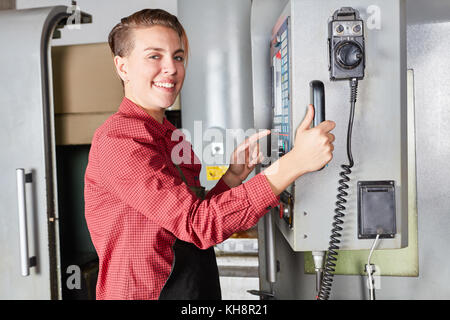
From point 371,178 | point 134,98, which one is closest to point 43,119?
point 134,98

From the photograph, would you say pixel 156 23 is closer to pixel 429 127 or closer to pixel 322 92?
pixel 322 92

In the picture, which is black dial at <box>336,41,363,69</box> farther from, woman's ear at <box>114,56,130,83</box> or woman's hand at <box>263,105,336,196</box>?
woman's ear at <box>114,56,130,83</box>

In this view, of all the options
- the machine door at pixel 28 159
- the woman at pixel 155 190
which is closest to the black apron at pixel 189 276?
the woman at pixel 155 190

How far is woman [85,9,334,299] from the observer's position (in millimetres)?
942

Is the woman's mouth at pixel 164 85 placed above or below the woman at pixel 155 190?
above

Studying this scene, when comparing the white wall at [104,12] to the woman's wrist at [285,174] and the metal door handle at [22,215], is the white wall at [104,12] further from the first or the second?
the woman's wrist at [285,174]

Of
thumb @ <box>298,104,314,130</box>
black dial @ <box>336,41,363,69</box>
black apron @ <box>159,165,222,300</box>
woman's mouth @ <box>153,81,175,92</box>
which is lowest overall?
black apron @ <box>159,165,222,300</box>

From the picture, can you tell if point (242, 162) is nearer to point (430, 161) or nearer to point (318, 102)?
point (318, 102)

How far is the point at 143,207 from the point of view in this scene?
0.97 m

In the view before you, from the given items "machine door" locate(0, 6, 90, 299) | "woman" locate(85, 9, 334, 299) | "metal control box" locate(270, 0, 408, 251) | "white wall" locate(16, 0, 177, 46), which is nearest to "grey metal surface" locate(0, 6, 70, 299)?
"machine door" locate(0, 6, 90, 299)

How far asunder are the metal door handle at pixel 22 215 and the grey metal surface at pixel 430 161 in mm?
869

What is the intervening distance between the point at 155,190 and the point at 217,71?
860mm

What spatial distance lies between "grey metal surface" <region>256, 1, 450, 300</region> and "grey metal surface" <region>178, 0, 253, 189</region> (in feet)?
1.59

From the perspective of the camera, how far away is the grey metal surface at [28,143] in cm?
155
